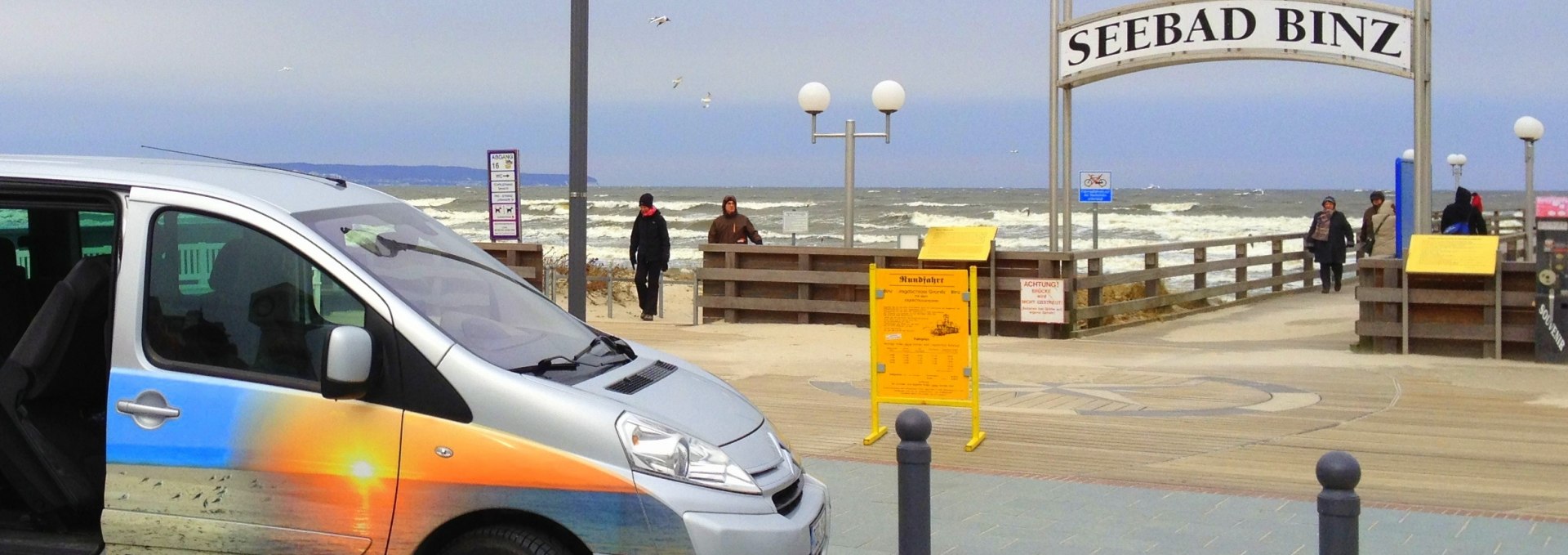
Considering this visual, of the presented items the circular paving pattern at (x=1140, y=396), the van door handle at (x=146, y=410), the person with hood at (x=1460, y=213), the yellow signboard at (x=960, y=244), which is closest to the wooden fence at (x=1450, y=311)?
the circular paving pattern at (x=1140, y=396)

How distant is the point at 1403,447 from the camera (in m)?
9.34

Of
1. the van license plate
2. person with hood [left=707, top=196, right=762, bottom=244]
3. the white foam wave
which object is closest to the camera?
the van license plate

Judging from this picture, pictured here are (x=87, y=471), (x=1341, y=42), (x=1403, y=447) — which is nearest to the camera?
(x=87, y=471)

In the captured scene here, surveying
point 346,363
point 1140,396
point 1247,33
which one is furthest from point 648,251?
point 346,363

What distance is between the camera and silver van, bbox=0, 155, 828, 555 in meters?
4.57

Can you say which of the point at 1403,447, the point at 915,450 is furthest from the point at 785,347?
the point at 915,450

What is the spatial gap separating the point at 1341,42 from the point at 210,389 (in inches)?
513

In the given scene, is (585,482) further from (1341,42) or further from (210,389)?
(1341,42)

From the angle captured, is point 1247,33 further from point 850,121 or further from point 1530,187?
point 1530,187

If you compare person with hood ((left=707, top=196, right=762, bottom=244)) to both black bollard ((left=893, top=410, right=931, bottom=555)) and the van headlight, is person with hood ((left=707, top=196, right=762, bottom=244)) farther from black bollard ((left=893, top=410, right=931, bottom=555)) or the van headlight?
the van headlight

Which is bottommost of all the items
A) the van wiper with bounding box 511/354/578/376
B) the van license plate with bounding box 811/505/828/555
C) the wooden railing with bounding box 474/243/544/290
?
the van license plate with bounding box 811/505/828/555

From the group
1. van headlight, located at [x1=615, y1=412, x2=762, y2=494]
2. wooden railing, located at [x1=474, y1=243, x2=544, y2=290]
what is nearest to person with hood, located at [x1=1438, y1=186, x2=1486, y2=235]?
wooden railing, located at [x1=474, y1=243, x2=544, y2=290]

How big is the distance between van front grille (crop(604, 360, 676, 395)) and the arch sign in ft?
37.6

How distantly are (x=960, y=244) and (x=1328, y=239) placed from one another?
9.52 meters
